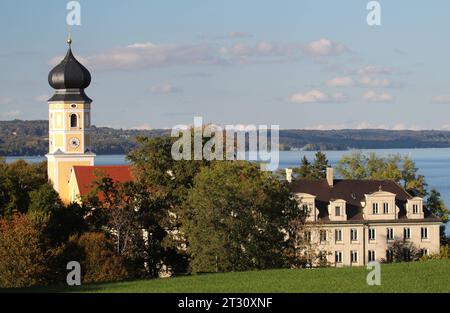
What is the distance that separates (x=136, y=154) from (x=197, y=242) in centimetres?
1059

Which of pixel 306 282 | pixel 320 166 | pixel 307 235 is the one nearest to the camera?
pixel 306 282

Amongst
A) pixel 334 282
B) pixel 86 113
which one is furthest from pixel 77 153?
pixel 334 282

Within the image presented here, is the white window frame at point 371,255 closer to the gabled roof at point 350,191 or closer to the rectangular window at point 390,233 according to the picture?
the rectangular window at point 390,233

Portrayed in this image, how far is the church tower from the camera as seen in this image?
7962 cm

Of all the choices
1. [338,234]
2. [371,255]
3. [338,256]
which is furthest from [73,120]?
[371,255]

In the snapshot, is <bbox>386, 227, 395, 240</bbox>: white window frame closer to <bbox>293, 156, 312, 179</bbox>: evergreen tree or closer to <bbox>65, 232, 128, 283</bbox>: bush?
<bbox>293, 156, 312, 179</bbox>: evergreen tree

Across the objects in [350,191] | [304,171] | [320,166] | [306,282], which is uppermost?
[320,166]

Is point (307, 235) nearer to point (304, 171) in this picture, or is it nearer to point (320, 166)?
point (304, 171)

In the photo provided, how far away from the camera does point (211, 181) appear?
5116cm

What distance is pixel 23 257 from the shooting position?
154ft

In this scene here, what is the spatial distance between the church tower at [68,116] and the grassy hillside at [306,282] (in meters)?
44.4

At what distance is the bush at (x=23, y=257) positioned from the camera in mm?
46344

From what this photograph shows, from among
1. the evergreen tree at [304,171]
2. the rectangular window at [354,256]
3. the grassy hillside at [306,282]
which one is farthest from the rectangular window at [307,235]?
the evergreen tree at [304,171]

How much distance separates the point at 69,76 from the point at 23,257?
34.1 m
